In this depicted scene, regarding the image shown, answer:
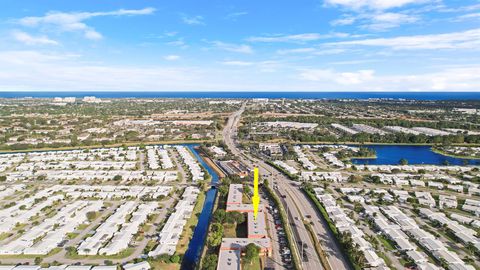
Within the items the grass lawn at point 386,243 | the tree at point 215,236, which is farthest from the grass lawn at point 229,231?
the grass lawn at point 386,243

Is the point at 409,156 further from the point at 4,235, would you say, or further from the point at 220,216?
the point at 4,235

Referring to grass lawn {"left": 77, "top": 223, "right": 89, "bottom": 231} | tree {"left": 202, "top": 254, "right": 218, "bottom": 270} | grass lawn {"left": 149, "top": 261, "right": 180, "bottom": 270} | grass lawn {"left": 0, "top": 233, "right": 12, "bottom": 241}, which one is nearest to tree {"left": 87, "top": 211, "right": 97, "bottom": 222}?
grass lawn {"left": 77, "top": 223, "right": 89, "bottom": 231}

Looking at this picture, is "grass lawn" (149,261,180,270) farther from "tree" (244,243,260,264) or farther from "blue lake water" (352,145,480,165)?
"blue lake water" (352,145,480,165)

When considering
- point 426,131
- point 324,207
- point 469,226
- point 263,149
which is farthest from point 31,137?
point 426,131

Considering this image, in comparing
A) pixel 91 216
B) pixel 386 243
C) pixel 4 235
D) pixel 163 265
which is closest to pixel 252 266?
pixel 163 265

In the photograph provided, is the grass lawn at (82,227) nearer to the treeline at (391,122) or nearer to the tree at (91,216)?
the tree at (91,216)

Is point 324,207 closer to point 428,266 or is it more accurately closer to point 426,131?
point 428,266
